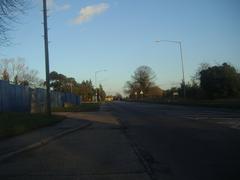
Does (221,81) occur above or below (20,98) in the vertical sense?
above

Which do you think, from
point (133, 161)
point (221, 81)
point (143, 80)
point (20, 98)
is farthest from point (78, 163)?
point (143, 80)

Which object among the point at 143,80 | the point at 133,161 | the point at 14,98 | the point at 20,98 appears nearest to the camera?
the point at 133,161

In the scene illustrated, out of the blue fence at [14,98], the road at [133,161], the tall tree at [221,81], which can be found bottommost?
the road at [133,161]

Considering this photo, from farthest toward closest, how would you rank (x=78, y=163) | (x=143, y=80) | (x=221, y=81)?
(x=143, y=80)
(x=221, y=81)
(x=78, y=163)

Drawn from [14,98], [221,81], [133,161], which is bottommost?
[133,161]

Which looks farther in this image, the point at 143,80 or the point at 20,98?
the point at 143,80

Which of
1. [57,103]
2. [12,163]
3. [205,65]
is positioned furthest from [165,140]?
[205,65]

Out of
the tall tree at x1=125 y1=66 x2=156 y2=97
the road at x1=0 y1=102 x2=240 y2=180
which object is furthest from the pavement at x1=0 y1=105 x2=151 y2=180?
the tall tree at x1=125 y1=66 x2=156 y2=97

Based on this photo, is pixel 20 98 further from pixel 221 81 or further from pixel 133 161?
pixel 221 81

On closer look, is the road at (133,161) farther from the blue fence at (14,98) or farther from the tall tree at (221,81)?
the tall tree at (221,81)

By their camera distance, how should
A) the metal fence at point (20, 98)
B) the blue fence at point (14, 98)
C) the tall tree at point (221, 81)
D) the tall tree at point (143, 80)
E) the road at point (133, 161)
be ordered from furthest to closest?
the tall tree at point (143, 80) < the tall tree at point (221, 81) < the metal fence at point (20, 98) < the blue fence at point (14, 98) < the road at point (133, 161)

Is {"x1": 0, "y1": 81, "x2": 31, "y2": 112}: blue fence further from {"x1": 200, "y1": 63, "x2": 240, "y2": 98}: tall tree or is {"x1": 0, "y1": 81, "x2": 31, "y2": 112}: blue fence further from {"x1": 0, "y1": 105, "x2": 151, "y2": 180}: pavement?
{"x1": 200, "y1": 63, "x2": 240, "y2": 98}: tall tree

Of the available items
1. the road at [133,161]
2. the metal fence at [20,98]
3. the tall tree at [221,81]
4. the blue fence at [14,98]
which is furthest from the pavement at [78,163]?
the tall tree at [221,81]

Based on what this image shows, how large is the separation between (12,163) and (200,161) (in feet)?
15.3
